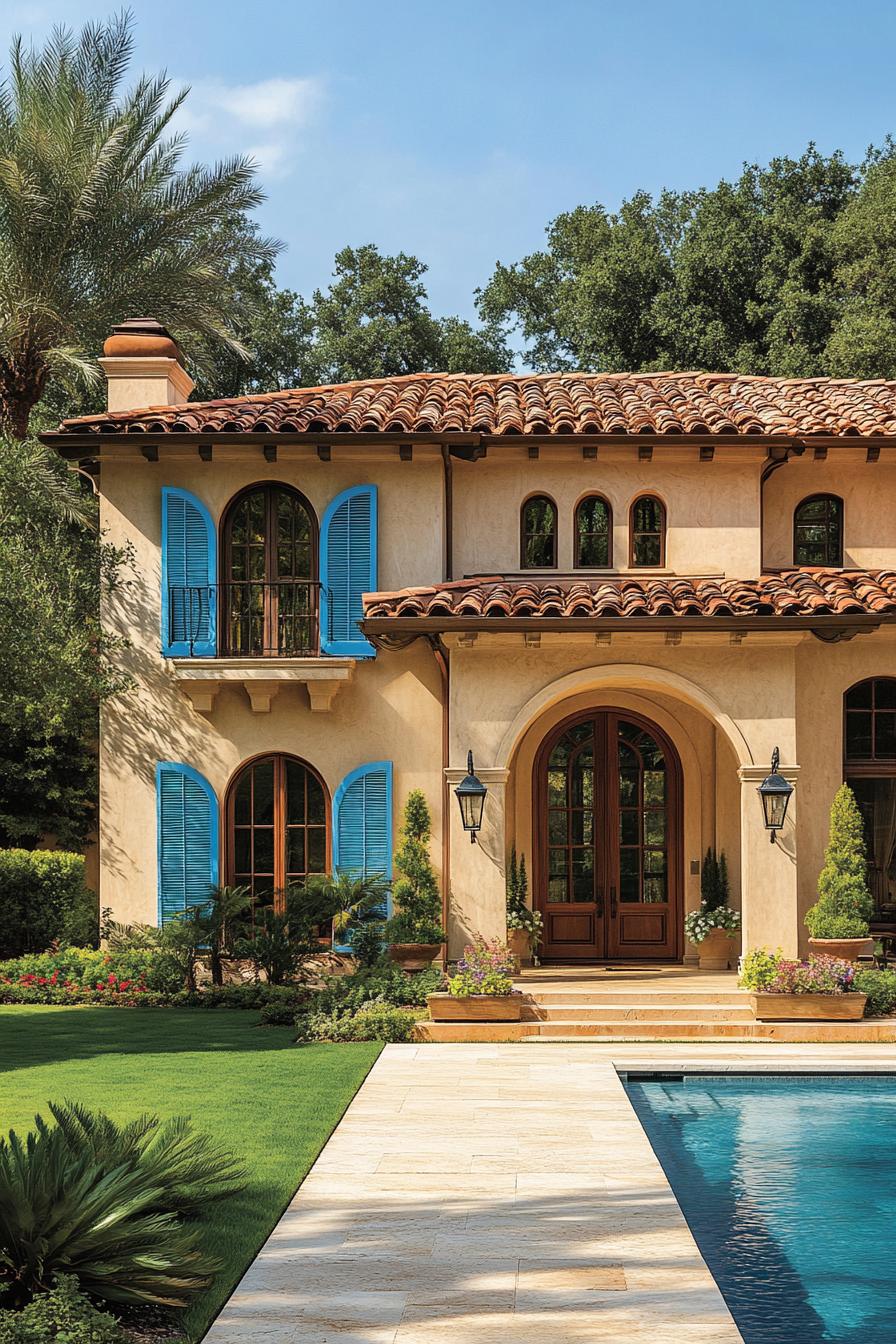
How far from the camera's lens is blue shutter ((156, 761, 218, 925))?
17.4 m

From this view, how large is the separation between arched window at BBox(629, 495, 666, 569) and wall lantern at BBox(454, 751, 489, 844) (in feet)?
14.2

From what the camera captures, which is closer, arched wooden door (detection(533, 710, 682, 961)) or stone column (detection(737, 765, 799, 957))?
stone column (detection(737, 765, 799, 957))

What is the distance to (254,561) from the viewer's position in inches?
703

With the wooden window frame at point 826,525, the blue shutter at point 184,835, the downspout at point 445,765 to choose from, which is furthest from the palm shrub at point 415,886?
the wooden window frame at point 826,525

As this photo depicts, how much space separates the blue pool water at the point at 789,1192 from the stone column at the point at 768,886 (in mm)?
3165

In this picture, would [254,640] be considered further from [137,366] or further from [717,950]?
[717,950]

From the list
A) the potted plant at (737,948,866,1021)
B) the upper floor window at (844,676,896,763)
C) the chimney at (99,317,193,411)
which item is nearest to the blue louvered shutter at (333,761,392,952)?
the potted plant at (737,948,866,1021)

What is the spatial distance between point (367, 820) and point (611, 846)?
3239 mm

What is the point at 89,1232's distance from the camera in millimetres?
6137

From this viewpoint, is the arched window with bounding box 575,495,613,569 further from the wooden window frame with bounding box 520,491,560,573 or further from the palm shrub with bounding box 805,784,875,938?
the palm shrub with bounding box 805,784,875,938

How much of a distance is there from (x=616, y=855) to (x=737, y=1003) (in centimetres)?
327

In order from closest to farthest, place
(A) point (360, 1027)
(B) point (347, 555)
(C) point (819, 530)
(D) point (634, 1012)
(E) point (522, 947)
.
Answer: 1. (A) point (360, 1027)
2. (D) point (634, 1012)
3. (B) point (347, 555)
4. (E) point (522, 947)
5. (C) point (819, 530)

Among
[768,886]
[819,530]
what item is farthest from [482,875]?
[819,530]

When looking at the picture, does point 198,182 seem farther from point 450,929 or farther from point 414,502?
point 450,929
